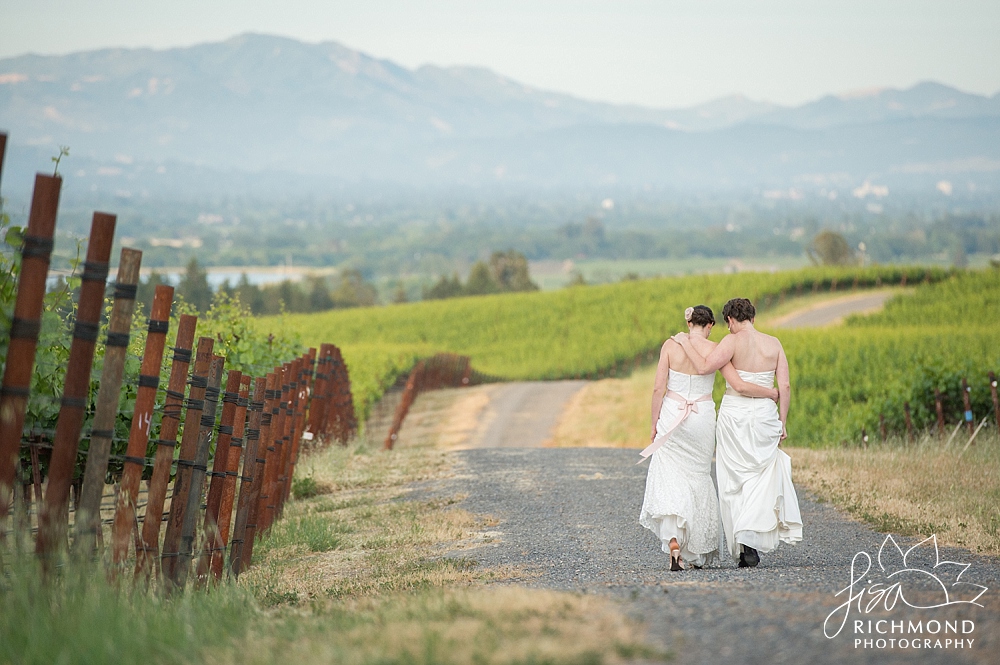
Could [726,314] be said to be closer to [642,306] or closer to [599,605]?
[599,605]

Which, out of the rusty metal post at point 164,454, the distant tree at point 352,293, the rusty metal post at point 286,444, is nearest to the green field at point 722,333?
the rusty metal post at point 286,444

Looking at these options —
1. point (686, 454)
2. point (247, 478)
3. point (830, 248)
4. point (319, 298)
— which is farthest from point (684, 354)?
point (830, 248)

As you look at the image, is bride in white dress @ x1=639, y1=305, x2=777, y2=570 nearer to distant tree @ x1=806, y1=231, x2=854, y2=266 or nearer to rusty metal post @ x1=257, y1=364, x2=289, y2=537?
rusty metal post @ x1=257, y1=364, x2=289, y2=537

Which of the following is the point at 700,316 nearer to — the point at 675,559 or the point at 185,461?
the point at 675,559

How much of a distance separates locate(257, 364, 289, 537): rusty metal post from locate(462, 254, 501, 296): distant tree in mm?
113013

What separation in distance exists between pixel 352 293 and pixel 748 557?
121 metres

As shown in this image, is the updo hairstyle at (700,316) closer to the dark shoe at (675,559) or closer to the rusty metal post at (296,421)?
the dark shoe at (675,559)

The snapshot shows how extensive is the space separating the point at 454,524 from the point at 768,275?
58024 millimetres

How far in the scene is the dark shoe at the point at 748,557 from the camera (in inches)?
342

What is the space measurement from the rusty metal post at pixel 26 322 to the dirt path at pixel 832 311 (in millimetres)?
50941

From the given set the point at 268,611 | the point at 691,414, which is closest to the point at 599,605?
the point at 268,611

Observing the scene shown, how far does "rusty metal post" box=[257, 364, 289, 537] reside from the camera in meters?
10.4

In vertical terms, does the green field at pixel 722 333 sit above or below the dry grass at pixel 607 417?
above

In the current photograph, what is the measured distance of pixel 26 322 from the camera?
217 inches
